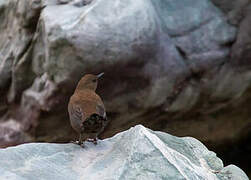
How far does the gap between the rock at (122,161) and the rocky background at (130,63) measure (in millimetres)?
2817

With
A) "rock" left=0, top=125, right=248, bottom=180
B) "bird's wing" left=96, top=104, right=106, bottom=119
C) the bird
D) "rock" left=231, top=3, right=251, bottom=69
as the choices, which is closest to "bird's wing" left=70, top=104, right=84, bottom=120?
the bird

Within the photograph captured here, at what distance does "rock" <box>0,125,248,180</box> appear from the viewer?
396 cm

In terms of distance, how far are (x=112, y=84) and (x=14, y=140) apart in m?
1.69

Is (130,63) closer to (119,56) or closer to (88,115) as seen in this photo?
(119,56)

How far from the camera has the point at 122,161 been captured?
4.06m

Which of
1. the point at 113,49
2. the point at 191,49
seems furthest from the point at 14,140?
the point at 191,49

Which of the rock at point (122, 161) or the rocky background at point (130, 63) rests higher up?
the rock at point (122, 161)

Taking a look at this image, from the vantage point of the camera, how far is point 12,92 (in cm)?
843

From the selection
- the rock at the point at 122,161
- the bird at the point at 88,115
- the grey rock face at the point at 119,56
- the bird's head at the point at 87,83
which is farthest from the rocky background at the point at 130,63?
the rock at the point at 122,161

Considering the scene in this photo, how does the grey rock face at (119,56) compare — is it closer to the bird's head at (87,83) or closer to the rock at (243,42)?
the rock at (243,42)

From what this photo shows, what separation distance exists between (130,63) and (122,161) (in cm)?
359

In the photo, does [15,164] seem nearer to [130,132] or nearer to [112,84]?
[130,132]

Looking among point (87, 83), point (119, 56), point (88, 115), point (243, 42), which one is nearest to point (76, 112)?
point (88, 115)

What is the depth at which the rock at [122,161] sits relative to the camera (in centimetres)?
396
